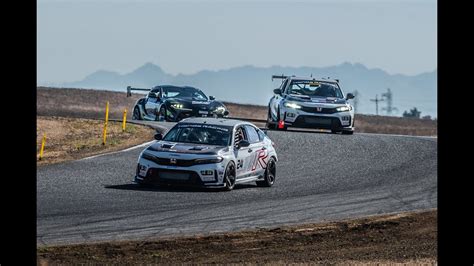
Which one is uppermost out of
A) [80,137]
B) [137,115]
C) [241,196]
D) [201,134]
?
[137,115]

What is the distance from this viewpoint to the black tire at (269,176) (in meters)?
24.7

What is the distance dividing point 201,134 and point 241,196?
183 cm

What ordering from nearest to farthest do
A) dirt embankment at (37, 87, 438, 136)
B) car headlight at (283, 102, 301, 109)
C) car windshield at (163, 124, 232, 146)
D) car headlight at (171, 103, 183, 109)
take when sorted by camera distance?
car windshield at (163, 124, 232, 146) → car headlight at (283, 102, 301, 109) → car headlight at (171, 103, 183, 109) → dirt embankment at (37, 87, 438, 136)

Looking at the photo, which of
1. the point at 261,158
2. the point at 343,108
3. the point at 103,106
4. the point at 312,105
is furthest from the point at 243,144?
the point at 103,106

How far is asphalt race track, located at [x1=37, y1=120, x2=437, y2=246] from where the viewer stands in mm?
18297

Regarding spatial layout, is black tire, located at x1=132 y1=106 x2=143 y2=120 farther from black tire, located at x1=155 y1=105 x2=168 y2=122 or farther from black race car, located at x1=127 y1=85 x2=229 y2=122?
black tire, located at x1=155 y1=105 x2=168 y2=122

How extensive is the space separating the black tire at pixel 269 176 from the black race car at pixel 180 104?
1271 cm

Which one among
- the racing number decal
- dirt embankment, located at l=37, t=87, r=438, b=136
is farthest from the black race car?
dirt embankment, located at l=37, t=87, r=438, b=136

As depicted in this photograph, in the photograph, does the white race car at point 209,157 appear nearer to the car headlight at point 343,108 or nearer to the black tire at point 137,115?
the car headlight at point 343,108

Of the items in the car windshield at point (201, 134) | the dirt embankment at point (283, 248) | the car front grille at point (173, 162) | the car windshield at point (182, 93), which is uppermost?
the car windshield at point (182, 93)

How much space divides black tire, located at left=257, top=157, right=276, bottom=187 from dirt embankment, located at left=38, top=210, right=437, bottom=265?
5.33 m

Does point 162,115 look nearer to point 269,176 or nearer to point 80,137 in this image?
point 80,137

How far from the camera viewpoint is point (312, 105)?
112 ft

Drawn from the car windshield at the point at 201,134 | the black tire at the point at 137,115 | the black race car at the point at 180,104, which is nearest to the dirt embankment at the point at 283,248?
the car windshield at the point at 201,134
